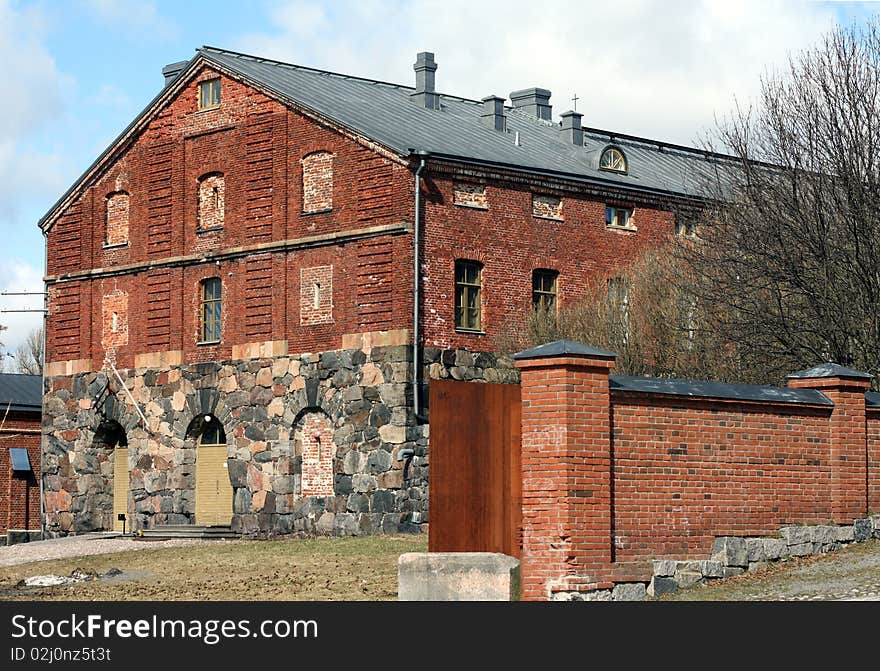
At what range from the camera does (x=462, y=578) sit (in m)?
16.5

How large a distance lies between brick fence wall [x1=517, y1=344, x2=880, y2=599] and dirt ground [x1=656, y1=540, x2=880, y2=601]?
0.48m

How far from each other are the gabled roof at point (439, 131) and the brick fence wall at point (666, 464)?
13142 mm

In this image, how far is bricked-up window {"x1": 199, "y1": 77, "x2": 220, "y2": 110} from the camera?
122 ft

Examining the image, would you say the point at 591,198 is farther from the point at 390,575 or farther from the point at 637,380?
the point at 637,380

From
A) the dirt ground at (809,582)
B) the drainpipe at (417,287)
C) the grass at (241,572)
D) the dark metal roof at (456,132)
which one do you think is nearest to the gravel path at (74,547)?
the grass at (241,572)

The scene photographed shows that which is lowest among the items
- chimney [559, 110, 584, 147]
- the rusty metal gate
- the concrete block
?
the concrete block

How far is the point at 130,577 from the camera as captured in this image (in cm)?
2603

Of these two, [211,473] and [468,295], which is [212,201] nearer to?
[211,473]

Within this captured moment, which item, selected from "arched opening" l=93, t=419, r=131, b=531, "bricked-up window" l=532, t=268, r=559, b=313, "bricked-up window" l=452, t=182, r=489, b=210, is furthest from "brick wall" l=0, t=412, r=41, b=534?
"bricked-up window" l=452, t=182, r=489, b=210

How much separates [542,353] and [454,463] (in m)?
1.55

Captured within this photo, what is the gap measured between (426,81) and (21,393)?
52.5ft

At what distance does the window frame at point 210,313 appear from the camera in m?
36.7

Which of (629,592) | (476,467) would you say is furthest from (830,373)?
(476,467)

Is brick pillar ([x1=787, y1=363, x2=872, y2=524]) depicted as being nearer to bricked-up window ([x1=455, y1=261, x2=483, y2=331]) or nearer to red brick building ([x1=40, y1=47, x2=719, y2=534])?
red brick building ([x1=40, y1=47, x2=719, y2=534])
